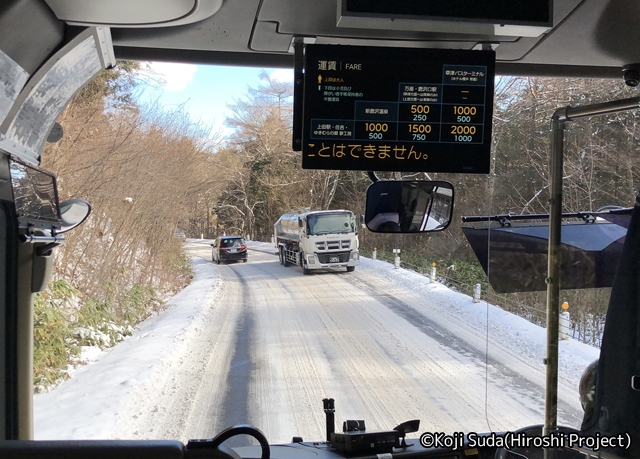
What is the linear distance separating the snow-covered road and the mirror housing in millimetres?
794

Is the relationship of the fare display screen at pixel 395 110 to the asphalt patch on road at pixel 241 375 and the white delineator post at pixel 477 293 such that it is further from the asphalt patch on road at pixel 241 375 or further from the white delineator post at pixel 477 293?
the white delineator post at pixel 477 293

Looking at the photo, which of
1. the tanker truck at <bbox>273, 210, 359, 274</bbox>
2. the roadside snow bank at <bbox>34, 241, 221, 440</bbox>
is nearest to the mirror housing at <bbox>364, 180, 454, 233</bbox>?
the roadside snow bank at <bbox>34, 241, 221, 440</bbox>

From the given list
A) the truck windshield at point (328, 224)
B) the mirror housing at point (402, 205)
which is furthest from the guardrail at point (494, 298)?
the mirror housing at point (402, 205)

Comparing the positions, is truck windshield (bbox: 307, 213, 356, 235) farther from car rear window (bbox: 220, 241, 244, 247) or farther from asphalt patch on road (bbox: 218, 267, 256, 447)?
asphalt patch on road (bbox: 218, 267, 256, 447)

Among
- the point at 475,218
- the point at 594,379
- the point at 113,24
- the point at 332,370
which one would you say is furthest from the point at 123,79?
the point at 594,379

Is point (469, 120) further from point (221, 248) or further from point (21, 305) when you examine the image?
point (221, 248)

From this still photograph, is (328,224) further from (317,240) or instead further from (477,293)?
(477,293)

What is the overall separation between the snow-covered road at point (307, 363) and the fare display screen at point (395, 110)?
95 centimetres

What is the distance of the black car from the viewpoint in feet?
17.8

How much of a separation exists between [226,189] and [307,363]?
1.61 meters

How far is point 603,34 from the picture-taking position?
8.05 ft

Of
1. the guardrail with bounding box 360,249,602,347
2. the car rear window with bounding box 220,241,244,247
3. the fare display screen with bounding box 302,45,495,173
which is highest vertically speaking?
the fare display screen with bounding box 302,45,495,173

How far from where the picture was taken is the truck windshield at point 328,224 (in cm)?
530

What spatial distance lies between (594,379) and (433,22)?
1394 mm
